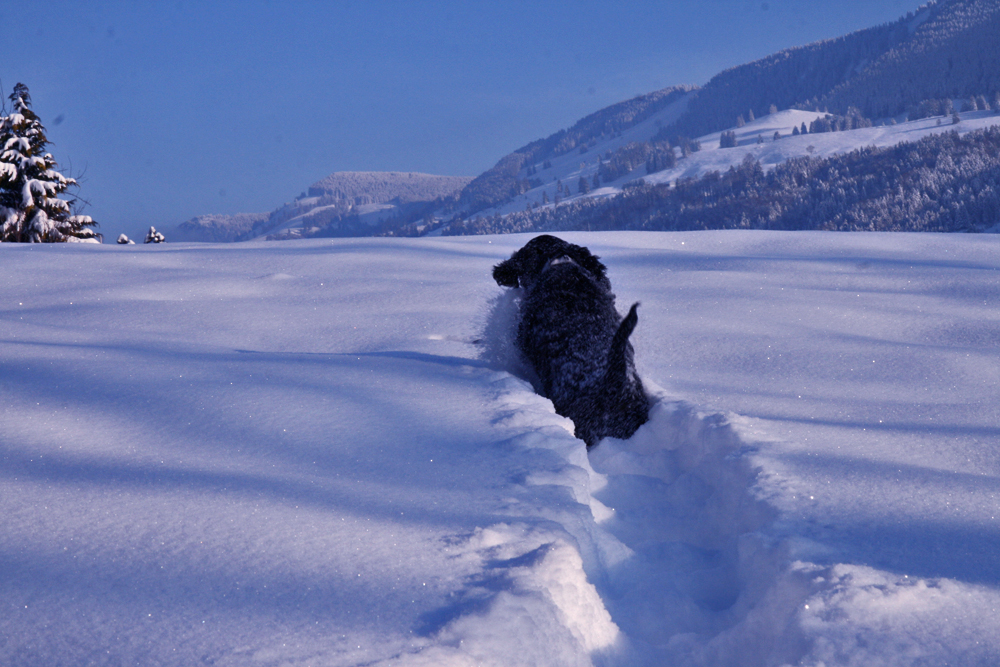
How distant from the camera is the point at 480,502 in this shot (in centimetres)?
187

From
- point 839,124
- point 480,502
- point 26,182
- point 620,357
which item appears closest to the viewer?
point 480,502

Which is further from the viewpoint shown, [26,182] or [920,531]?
[26,182]

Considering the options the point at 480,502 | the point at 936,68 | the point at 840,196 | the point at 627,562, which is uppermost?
the point at 936,68

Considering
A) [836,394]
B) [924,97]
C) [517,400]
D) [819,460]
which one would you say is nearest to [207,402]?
[517,400]

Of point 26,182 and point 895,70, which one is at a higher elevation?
point 895,70

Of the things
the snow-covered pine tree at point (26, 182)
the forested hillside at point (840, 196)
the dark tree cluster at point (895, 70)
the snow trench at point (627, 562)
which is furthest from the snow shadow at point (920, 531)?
the dark tree cluster at point (895, 70)

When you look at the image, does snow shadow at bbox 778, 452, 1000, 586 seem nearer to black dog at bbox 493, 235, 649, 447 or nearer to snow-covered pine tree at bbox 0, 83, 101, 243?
black dog at bbox 493, 235, 649, 447

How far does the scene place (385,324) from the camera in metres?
4.74

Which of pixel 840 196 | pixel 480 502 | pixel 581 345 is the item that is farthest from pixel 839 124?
pixel 480 502

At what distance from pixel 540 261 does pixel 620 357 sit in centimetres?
131

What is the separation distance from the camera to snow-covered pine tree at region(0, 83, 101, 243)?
61.5ft

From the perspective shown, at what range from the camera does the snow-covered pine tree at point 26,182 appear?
18.7 metres

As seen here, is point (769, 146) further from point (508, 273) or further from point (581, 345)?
point (581, 345)

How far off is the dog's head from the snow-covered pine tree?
19.8m
